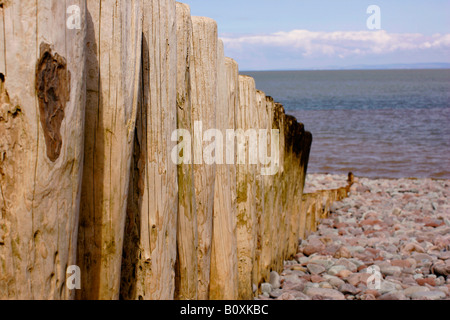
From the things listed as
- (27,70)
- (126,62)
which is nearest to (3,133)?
(27,70)

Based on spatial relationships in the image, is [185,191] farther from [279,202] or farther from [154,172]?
[279,202]

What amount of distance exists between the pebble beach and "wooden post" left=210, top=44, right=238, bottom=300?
2.64ft

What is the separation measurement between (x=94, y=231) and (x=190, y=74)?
1.13 meters

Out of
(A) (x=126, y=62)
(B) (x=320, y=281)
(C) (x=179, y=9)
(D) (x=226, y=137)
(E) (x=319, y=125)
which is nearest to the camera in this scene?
(A) (x=126, y=62)

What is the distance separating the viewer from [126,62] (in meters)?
2.08

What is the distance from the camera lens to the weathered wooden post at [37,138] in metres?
1.59

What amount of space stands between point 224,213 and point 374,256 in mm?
2520

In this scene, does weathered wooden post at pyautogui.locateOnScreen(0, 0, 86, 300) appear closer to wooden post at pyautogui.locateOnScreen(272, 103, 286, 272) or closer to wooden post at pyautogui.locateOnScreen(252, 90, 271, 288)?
wooden post at pyautogui.locateOnScreen(252, 90, 271, 288)

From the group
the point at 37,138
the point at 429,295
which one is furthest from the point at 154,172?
the point at 429,295

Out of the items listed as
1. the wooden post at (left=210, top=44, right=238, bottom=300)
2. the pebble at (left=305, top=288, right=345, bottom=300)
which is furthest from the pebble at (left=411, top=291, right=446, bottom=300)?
the wooden post at (left=210, top=44, right=238, bottom=300)

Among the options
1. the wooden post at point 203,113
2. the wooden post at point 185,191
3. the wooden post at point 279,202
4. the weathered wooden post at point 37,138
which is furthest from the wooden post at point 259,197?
the weathered wooden post at point 37,138

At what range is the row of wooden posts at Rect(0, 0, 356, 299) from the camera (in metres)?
1.62

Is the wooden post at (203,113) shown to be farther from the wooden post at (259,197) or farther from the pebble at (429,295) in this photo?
the pebble at (429,295)

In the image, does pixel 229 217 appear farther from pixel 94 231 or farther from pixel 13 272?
pixel 13 272
